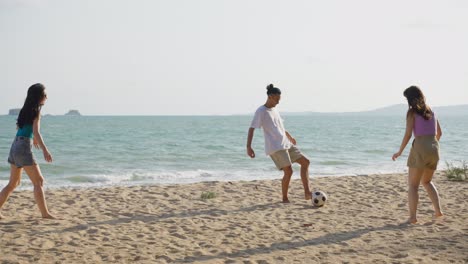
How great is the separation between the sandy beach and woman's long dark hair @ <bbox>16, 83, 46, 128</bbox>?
135cm

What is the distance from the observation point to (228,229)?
6.11 m

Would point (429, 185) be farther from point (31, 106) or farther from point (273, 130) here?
point (31, 106)

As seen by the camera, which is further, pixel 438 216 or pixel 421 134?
pixel 438 216

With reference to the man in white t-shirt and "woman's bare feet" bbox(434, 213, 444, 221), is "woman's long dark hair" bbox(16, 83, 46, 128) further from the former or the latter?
"woman's bare feet" bbox(434, 213, 444, 221)

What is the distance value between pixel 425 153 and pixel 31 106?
4.91m

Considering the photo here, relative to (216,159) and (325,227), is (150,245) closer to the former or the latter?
(325,227)

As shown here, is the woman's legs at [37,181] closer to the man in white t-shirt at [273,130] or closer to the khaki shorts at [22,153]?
the khaki shorts at [22,153]

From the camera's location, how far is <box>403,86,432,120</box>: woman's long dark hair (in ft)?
19.1

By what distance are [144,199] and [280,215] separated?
8.44 feet

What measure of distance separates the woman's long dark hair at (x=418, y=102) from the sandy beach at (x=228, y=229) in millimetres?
1458

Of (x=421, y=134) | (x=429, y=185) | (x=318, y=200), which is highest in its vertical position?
(x=421, y=134)

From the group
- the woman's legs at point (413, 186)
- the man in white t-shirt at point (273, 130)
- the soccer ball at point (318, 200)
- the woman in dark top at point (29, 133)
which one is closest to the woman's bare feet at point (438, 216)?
the woman's legs at point (413, 186)

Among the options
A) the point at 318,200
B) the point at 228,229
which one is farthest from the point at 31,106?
the point at 318,200

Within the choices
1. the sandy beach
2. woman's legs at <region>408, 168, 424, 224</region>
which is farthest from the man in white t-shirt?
woman's legs at <region>408, 168, 424, 224</region>
